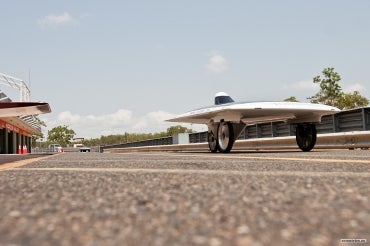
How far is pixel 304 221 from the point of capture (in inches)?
59.3

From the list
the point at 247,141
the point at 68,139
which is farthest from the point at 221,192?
the point at 68,139

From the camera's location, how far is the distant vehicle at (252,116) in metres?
10.7

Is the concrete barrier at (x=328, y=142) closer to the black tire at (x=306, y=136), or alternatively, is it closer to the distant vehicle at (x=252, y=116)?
the black tire at (x=306, y=136)

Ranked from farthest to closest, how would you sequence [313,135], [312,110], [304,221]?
[313,135] → [312,110] → [304,221]

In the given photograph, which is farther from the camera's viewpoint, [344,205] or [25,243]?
[344,205]

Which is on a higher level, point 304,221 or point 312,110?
point 312,110

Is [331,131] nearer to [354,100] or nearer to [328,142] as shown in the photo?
[328,142]

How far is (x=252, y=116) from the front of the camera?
12.1 m

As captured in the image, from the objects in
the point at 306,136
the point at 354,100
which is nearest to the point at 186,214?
the point at 306,136

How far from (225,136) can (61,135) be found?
12508cm

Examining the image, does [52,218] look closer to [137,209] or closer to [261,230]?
[137,209]

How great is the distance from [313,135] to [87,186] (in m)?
10.0

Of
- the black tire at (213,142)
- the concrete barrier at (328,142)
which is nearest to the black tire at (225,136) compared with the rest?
the black tire at (213,142)

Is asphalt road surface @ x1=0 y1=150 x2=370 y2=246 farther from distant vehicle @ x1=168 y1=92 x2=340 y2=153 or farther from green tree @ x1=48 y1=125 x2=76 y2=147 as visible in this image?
green tree @ x1=48 y1=125 x2=76 y2=147
